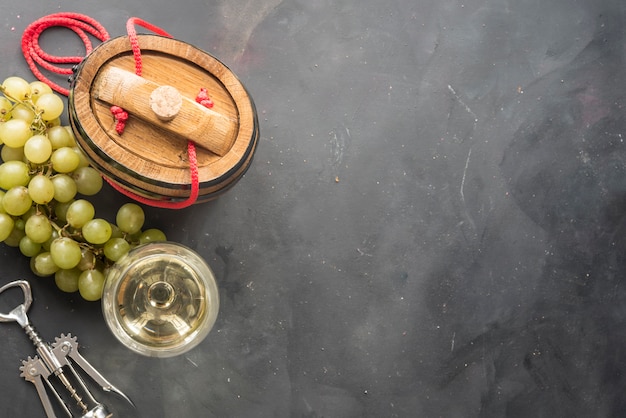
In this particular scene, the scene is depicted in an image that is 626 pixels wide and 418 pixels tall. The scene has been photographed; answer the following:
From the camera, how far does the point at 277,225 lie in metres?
1.33

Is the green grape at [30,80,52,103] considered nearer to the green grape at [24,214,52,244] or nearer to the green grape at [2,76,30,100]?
the green grape at [2,76,30,100]

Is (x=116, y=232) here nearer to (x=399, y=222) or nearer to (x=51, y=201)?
(x=51, y=201)

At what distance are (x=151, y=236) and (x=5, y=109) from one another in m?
0.33

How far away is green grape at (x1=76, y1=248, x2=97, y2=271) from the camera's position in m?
1.17

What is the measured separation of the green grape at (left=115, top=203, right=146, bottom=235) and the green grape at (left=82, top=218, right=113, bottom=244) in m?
0.05

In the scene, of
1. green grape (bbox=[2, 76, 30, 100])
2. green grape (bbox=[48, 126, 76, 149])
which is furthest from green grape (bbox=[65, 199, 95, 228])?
green grape (bbox=[2, 76, 30, 100])

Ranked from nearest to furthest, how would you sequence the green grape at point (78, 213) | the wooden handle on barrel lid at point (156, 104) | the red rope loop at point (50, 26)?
1. the wooden handle on barrel lid at point (156, 104)
2. the green grape at point (78, 213)
3. the red rope loop at point (50, 26)

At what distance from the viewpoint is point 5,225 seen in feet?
3.68

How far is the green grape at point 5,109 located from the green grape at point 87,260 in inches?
10.3

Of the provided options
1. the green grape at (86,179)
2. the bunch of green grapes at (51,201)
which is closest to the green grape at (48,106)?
the bunch of green grapes at (51,201)

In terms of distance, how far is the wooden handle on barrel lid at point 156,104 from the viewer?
3.42ft

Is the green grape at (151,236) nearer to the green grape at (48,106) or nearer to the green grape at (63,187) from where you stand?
the green grape at (63,187)

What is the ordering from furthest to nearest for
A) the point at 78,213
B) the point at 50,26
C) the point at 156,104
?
the point at 50,26, the point at 78,213, the point at 156,104

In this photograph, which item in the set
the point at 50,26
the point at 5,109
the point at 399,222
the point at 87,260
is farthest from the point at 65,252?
the point at 399,222
